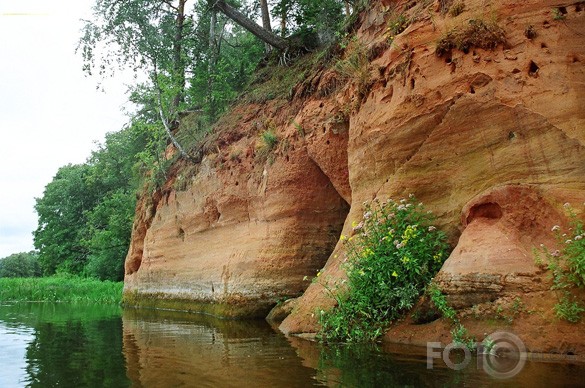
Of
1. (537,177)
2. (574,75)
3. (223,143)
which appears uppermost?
(223,143)

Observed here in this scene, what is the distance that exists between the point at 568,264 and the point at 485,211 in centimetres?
167

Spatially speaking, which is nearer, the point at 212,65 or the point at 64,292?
the point at 212,65

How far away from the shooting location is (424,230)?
8469mm

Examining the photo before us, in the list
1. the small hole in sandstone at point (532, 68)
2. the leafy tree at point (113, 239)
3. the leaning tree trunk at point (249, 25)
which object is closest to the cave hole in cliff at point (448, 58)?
the small hole in sandstone at point (532, 68)

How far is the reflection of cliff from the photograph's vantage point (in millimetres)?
5594

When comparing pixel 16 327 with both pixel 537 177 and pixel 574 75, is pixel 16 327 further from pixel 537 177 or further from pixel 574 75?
pixel 574 75

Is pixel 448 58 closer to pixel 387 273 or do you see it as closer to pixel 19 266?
pixel 387 273

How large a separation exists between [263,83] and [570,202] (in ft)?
43.6

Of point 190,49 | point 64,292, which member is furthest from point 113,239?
point 190,49

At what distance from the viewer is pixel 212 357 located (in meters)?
7.25

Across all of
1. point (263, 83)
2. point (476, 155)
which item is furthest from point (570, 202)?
point (263, 83)

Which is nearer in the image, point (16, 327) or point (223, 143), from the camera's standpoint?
point (16, 327)

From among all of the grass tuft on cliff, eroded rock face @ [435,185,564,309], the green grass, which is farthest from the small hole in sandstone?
the green grass

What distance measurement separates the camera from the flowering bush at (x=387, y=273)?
795 cm
